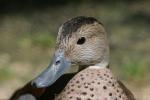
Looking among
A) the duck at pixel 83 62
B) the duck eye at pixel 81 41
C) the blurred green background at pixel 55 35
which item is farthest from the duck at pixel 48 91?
the blurred green background at pixel 55 35

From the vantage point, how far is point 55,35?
3846mm

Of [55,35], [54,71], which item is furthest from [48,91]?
[55,35]

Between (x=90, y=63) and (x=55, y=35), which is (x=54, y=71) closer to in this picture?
(x=90, y=63)

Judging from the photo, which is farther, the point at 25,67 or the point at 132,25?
the point at 132,25

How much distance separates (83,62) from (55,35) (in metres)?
1.86

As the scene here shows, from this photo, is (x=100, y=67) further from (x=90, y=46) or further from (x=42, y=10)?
(x=42, y=10)

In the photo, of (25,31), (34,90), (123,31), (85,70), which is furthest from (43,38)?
(85,70)

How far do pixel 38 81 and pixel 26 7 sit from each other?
2427 mm

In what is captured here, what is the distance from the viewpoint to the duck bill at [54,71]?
196 cm

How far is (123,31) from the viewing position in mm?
3938

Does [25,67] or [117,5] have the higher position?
[117,5]

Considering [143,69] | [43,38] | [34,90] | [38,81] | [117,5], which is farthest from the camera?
[117,5]

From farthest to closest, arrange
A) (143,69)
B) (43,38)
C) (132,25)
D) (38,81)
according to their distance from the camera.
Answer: (132,25), (43,38), (143,69), (38,81)

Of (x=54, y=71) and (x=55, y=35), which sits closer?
(x=54, y=71)
